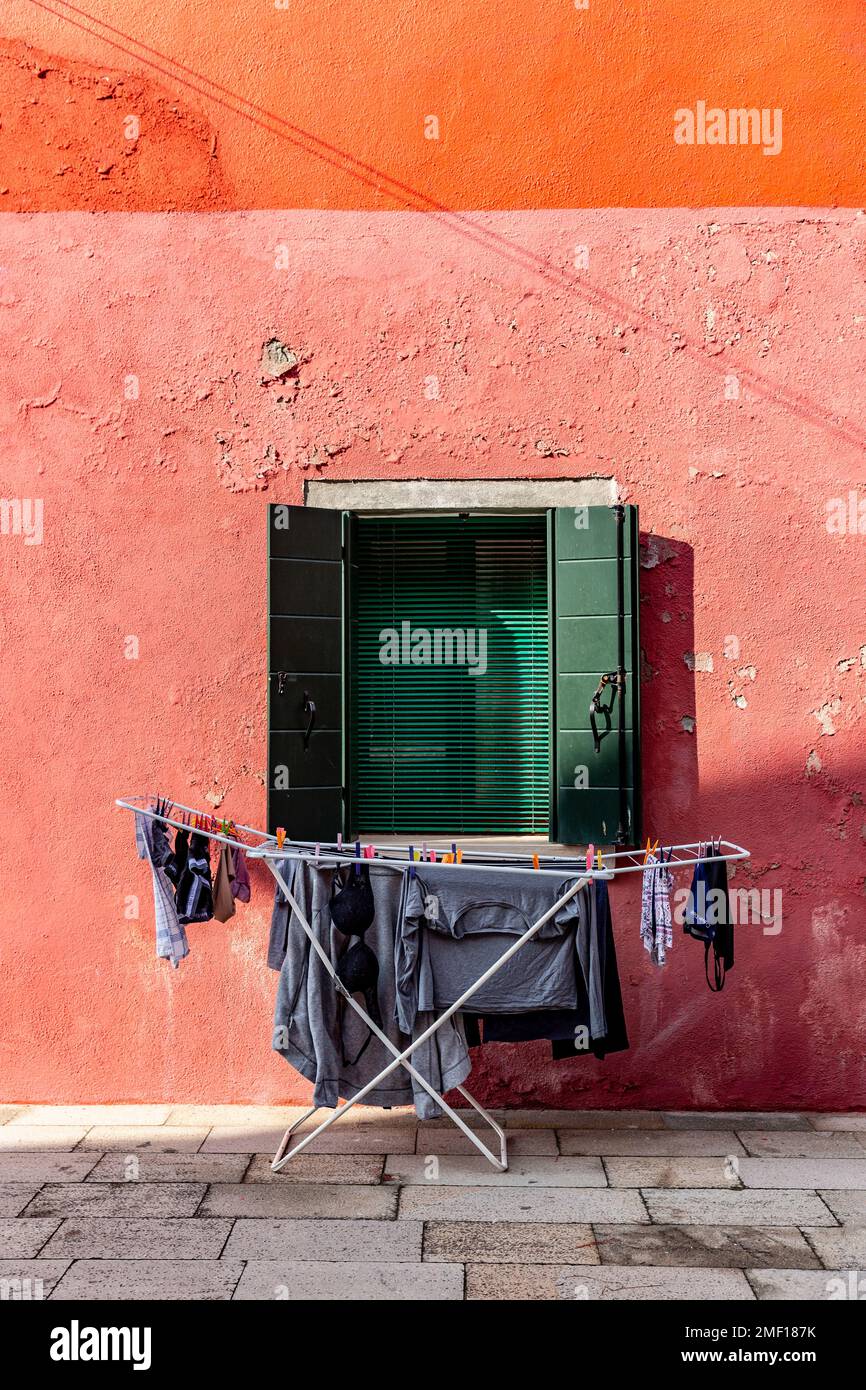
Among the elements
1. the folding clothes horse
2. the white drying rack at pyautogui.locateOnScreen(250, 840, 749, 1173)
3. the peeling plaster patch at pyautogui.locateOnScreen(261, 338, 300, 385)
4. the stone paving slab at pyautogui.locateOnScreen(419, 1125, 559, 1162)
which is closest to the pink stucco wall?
the peeling plaster patch at pyautogui.locateOnScreen(261, 338, 300, 385)

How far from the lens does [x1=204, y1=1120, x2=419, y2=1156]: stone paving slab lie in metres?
5.47

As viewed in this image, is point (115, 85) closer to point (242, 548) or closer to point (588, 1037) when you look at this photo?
point (242, 548)

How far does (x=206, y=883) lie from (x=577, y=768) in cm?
176

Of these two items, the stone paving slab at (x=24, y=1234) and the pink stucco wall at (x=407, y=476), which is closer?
the stone paving slab at (x=24, y=1234)

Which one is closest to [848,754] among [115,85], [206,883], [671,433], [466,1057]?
[671,433]

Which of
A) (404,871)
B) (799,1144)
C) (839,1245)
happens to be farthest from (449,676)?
(839,1245)

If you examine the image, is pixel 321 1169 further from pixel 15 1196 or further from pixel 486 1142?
pixel 15 1196

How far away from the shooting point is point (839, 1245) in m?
4.48

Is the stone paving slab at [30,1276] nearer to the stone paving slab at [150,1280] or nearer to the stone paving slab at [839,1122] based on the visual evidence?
the stone paving slab at [150,1280]

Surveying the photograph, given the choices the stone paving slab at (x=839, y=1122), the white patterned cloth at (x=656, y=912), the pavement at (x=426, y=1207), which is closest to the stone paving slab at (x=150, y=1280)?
the pavement at (x=426, y=1207)

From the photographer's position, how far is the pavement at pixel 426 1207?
421 cm

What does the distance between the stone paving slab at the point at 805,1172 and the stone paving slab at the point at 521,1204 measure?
573mm

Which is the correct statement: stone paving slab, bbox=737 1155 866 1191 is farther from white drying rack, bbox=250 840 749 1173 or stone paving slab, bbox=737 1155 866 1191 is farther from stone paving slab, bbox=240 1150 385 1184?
stone paving slab, bbox=240 1150 385 1184

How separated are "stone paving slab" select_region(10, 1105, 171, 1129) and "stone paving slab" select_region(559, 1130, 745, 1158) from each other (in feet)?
6.23
